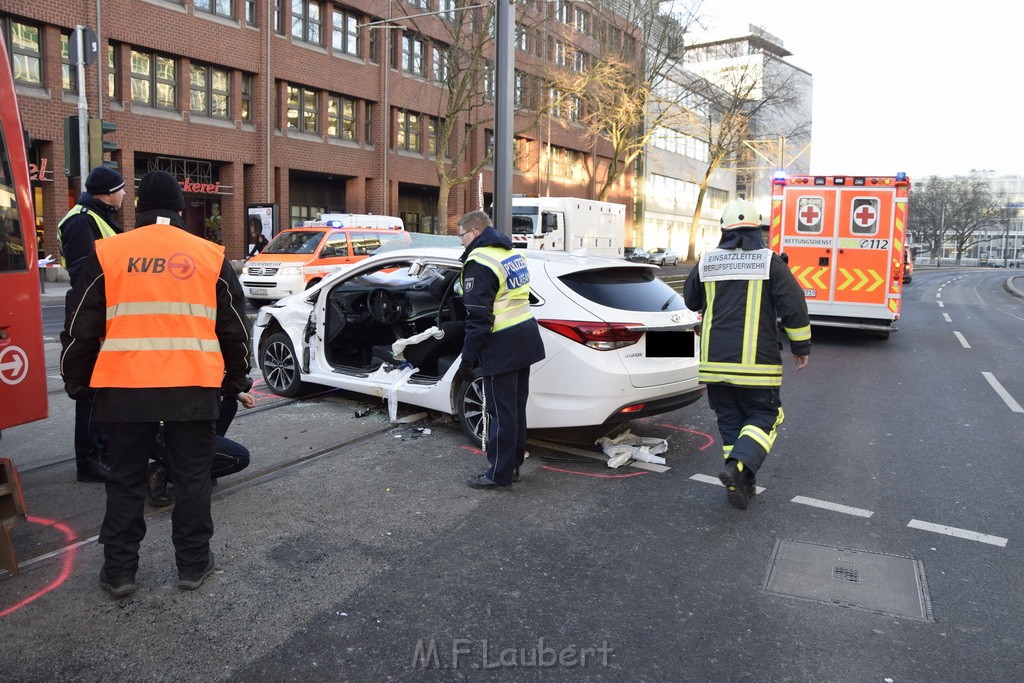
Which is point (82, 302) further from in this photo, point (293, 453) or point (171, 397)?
point (293, 453)

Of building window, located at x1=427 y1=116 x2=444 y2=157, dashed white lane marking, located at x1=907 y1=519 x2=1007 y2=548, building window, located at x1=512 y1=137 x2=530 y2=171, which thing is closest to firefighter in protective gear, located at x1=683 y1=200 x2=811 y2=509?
dashed white lane marking, located at x1=907 y1=519 x2=1007 y2=548

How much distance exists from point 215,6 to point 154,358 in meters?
28.3

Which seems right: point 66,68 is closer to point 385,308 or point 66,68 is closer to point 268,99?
point 268,99

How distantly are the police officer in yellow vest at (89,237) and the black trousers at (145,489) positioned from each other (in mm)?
1681

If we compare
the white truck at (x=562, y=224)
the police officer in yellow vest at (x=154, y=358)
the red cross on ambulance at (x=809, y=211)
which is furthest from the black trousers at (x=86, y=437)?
the white truck at (x=562, y=224)

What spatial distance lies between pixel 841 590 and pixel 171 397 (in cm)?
320

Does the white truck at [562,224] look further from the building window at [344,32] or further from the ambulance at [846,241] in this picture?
the building window at [344,32]

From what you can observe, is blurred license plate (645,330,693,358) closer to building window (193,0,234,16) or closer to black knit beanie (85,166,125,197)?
black knit beanie (85,166,125,197)

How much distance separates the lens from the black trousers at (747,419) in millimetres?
4910

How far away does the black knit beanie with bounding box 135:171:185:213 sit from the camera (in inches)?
146

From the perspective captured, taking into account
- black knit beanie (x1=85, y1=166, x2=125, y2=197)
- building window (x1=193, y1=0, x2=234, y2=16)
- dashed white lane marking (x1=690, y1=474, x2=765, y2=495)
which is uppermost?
building window (x1=193, y1=0, x2=234, y2=16)

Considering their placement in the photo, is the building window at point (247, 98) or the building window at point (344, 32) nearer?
the building window at point (247, 98)

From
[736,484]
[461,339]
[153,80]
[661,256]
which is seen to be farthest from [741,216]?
[661,256]

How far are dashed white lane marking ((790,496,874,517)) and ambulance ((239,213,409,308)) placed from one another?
14.1 meters
